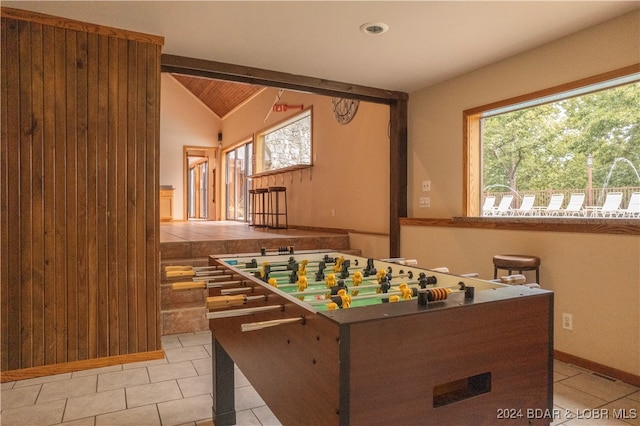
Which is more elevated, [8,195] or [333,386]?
[8,195]

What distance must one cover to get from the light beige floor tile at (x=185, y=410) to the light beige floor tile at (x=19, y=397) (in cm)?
81

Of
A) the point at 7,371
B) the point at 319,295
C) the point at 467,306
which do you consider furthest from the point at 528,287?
the point at 7,371

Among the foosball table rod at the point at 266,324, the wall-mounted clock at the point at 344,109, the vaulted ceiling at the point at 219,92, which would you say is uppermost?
A: the vaulted ceiling at the point at 219,92

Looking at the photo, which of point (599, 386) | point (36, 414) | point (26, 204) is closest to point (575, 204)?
point (599, 386)

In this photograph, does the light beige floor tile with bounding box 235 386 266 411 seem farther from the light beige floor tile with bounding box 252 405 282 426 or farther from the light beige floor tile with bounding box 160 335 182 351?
the light beige floor tile with bounding box 160 335 182 351

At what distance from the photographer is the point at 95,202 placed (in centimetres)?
298

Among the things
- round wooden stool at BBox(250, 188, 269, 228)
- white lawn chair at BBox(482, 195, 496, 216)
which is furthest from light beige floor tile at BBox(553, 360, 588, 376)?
round wooden stool at BBox(250, 188, 269, 228)

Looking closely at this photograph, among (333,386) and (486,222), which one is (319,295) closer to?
(333,386)

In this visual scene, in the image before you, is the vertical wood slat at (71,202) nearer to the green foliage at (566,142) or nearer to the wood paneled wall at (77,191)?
the wood paneled wall at (77,191)

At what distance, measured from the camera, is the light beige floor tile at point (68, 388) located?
2465 millimetres

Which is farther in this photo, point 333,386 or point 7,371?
point 7,371

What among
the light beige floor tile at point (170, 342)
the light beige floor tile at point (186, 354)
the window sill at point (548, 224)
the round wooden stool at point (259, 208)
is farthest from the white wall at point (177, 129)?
the window sill at point (548, 224)

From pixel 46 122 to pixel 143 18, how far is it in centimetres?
100

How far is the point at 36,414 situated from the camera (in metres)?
2.23
